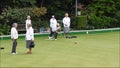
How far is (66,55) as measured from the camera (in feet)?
59.3

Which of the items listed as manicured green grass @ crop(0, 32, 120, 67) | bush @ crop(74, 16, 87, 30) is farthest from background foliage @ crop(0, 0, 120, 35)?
manicured green grass @ crop(0, 32, 120, 67)

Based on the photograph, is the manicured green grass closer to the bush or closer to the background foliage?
the background foliage

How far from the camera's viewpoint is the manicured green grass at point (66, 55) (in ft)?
51.4

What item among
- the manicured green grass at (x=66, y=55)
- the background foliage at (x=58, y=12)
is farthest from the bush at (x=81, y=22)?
the manicured green grass at (x=66, y=55)

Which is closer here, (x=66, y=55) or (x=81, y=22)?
(x=66, y=55)

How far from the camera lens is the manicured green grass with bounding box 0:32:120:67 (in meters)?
15.7

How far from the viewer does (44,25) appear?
30.4 meters

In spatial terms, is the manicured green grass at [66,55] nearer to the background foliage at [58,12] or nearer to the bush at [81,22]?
the background foliage at [58,12]

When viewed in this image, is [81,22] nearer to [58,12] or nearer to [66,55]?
[58,12]

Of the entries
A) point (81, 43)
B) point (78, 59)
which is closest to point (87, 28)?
point (81, 43)

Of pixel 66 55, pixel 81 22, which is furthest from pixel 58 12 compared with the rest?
pixel 66 55

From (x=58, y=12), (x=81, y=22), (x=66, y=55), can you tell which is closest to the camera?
(x=66, y=55)

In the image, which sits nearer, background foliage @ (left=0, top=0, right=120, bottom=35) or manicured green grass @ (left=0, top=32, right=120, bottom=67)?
A: manicured green grass @ (left=0, top=32, right=120, bottom=67)

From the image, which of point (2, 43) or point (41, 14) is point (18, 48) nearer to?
point (2, 43)
